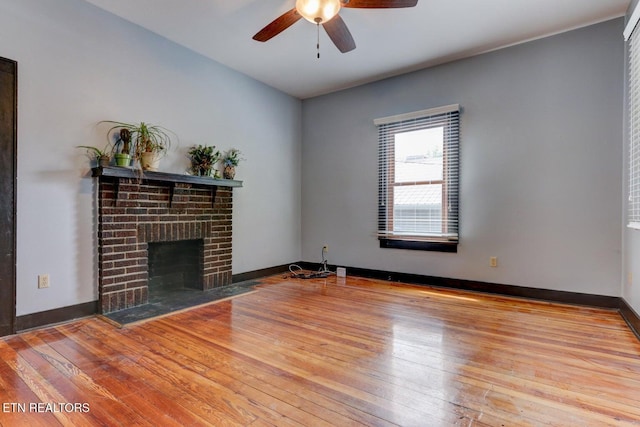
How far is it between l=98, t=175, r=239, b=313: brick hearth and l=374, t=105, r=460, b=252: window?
2281mm

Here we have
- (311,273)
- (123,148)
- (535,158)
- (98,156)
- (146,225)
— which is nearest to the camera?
(98,156)

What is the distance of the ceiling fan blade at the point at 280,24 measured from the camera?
2475 millimetres

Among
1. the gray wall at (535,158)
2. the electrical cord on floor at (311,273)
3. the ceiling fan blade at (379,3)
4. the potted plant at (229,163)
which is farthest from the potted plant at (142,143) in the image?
the gray wall at (535,158)

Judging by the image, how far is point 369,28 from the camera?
10.6 ft

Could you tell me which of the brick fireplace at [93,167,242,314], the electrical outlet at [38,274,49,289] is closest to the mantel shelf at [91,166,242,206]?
the brick fireplace at [93,167,242,314]

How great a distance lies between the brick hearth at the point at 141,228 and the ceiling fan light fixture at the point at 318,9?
2.19 meters

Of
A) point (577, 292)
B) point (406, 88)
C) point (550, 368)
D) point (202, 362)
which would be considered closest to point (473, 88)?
point (406, 88)

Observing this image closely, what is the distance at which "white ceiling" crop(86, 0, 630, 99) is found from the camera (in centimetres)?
289

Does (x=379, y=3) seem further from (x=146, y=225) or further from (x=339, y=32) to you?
(x=146, y=225)

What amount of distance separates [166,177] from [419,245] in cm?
310

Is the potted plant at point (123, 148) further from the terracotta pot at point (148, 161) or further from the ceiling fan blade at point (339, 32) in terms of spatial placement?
the ceiling fan blade at point (339, 32)

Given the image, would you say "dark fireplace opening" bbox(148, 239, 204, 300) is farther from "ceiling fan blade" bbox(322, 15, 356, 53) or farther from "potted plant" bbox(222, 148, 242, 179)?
"ceiling fan blade" bbox(322, 15, 356, 53)

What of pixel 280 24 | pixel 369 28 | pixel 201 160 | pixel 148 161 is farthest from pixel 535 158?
pixel 148 161

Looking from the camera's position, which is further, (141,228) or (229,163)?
(229,163)
